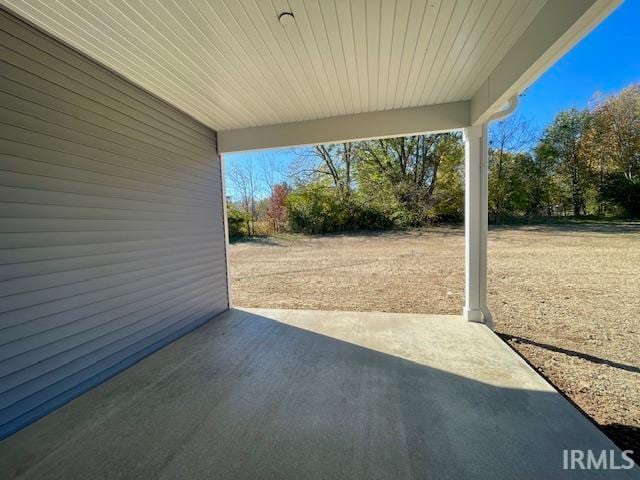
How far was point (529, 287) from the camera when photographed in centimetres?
470

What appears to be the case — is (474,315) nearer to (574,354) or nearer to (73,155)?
(574,354)

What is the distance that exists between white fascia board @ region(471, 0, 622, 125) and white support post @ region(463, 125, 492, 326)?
1.80ft

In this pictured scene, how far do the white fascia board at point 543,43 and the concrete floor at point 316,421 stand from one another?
225cm

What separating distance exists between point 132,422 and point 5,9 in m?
2.61

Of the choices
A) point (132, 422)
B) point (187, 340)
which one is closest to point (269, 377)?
point (132, 422)

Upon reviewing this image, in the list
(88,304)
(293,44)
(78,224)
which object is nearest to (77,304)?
(88,304)

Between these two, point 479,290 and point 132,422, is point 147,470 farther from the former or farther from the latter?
point 479,290

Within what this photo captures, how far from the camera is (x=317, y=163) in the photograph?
40.3ft

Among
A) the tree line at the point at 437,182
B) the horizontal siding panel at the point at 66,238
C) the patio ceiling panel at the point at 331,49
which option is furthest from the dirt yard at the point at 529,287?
the patio ceiling panel at the point at 331,49

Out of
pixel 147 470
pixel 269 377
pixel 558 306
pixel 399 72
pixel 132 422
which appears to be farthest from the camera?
pixel 558 306

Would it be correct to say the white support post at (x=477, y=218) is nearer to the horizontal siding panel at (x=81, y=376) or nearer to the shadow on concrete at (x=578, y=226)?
the horizontal siding panel at (x=81, y=376)

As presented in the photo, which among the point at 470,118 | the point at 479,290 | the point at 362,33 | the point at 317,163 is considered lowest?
the point at 479,290

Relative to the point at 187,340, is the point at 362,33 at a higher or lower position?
higher

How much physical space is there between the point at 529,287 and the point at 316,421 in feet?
16.1
